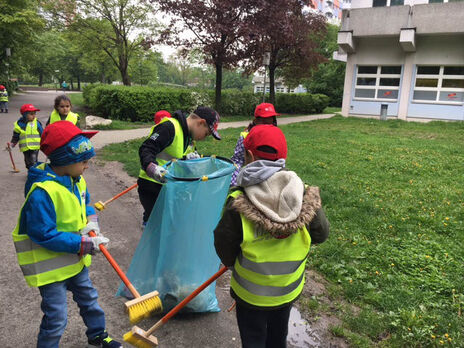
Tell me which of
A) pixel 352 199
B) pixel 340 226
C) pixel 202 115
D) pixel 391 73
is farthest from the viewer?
pixel 391 73

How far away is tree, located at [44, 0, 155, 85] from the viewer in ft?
63.9

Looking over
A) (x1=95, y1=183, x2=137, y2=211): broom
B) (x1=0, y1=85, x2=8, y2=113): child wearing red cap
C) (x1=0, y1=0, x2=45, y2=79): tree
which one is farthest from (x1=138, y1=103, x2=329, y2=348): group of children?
(x1=0, y1=0, x2=45, y2=79): tree

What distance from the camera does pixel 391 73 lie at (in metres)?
17.8

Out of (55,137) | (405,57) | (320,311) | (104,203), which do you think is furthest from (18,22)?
(320,311)

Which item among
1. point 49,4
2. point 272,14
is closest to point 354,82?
point 272,14

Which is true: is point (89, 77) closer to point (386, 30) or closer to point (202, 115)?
point (386, 30)

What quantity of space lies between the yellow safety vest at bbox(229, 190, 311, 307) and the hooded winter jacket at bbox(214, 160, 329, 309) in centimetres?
2

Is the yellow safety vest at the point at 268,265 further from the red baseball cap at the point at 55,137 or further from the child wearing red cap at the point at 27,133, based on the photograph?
the child wearing red cap at the point at 27,133

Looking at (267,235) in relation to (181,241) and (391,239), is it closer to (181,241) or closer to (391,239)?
(181,241)

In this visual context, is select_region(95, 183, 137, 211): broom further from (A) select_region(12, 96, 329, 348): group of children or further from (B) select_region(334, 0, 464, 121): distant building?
(B) select_region(334, 0, 464, 121): distant building

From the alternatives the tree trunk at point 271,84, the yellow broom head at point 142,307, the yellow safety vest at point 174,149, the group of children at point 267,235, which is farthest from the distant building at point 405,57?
the yellow broom head at point 142,307

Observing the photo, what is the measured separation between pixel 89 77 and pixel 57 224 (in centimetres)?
5779

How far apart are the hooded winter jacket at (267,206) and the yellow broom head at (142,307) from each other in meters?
0.77

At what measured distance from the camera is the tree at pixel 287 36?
14.9 m
